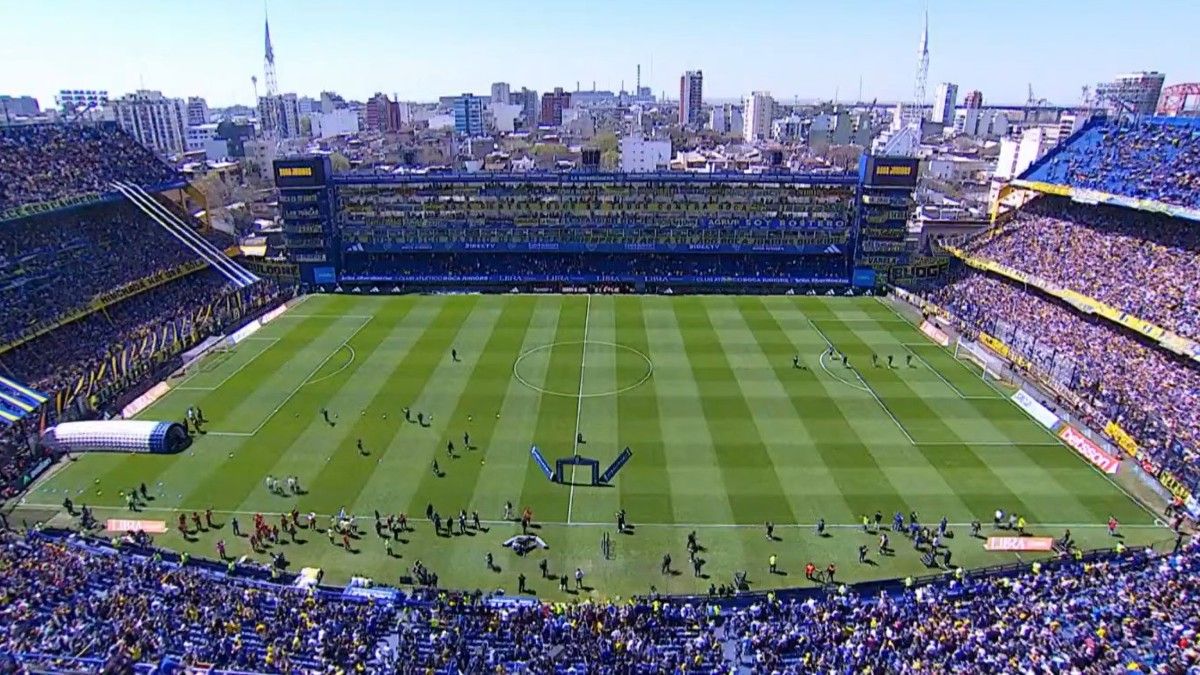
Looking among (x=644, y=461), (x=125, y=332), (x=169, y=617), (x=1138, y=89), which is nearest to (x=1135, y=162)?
(x=644, y=461)

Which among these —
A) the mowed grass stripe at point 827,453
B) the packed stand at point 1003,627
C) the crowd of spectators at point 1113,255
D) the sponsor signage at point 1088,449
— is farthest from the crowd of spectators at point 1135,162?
the packed stand at point 1003,627

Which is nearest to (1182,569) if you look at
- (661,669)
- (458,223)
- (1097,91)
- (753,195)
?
(661,669)

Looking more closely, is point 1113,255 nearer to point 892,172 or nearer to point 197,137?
point 892,172

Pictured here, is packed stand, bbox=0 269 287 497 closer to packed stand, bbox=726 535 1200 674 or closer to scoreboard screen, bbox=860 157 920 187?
packed stand, bbox=726 535 1200 674

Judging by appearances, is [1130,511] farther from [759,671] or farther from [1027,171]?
[1027,171]

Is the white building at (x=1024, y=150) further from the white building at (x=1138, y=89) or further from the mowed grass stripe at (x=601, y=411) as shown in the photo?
the mowed grass stripe at (x=601, y=411)

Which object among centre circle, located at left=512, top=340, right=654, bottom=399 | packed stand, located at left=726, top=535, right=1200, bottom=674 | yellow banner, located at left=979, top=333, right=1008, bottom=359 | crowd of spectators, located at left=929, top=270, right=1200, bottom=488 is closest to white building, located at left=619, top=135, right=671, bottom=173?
crowd of spectators, located at left=929, top=270, right=1200, bottom=488
